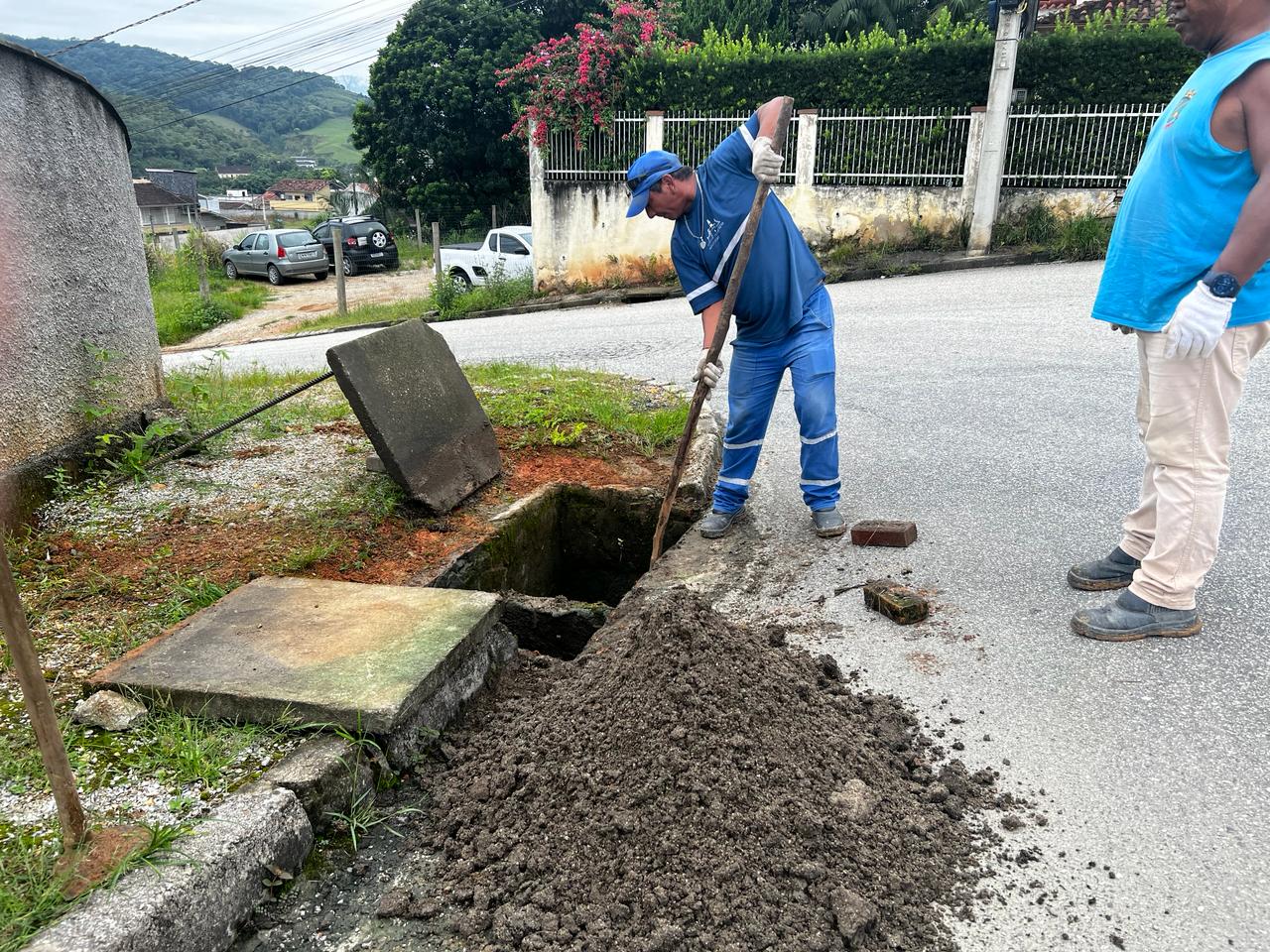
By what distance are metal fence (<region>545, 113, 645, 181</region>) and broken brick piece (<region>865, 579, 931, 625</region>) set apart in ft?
38.0

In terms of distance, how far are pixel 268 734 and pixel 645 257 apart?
12.4 metres

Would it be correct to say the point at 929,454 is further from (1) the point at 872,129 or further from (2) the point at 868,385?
(1) the point at 872,129

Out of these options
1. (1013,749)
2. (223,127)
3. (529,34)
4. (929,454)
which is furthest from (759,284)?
(223,127)

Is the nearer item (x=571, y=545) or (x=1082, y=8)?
(x=571, y=545)

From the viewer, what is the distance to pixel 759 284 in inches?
156

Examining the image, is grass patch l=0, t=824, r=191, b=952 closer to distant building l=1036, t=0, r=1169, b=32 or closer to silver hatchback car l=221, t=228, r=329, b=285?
distant building l=1036, t=0, r=1169, b=32

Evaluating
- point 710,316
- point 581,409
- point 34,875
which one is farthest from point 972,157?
point 34,875

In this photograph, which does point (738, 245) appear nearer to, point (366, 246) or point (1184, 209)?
point (1184, 209)

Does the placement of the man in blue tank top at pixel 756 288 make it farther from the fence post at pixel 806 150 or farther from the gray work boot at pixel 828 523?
the fence post at pixel 806 150

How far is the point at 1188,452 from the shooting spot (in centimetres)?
282

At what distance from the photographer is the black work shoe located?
421cm

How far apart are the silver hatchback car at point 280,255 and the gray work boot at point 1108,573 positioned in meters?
23.2

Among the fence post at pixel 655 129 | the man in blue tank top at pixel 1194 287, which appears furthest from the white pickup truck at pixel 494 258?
the man in blue tank top at pixel 1194 287

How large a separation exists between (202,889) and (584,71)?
13.5 m
